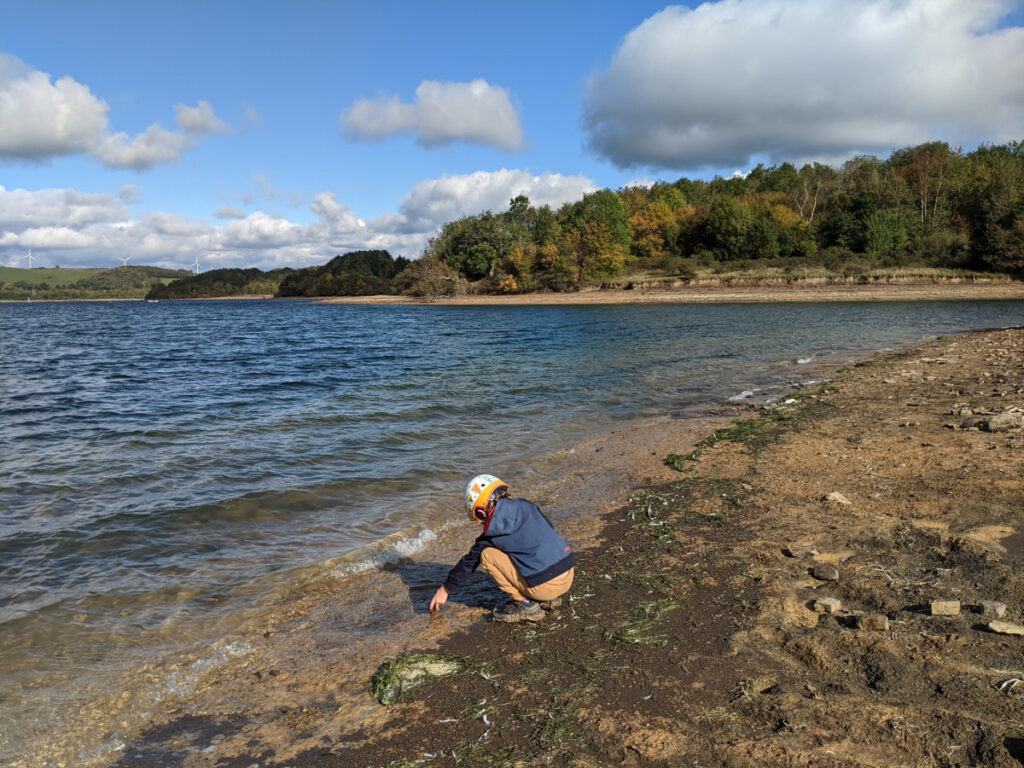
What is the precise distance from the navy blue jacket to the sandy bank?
69.0 m

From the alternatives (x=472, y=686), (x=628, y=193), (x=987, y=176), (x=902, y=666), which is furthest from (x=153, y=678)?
(x=628, y=193)

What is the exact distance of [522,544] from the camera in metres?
5.19

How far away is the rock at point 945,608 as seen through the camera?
4375 millimetres

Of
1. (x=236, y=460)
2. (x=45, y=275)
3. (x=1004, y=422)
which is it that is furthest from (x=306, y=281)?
(x=1004, y=422)

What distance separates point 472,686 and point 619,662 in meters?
1.04

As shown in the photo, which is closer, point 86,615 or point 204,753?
point 204,753

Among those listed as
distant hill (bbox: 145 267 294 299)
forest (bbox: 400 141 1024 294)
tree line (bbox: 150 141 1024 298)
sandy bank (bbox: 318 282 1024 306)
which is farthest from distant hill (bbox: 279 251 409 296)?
sandy bank (bbox: 318 282 1024 306)

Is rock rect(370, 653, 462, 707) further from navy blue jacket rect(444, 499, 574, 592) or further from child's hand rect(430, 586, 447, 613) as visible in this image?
navy blue jacket rect(444, 499, 574, 592)

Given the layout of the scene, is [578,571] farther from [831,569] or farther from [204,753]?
[204,753]

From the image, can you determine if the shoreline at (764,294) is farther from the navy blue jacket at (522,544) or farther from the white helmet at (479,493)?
the white helmet at (479,493)

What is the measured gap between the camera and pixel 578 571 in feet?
20.0

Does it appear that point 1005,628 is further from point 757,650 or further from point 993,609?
point 757,650

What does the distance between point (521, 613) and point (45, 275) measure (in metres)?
228

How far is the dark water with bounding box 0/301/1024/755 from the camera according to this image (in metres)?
5.92
